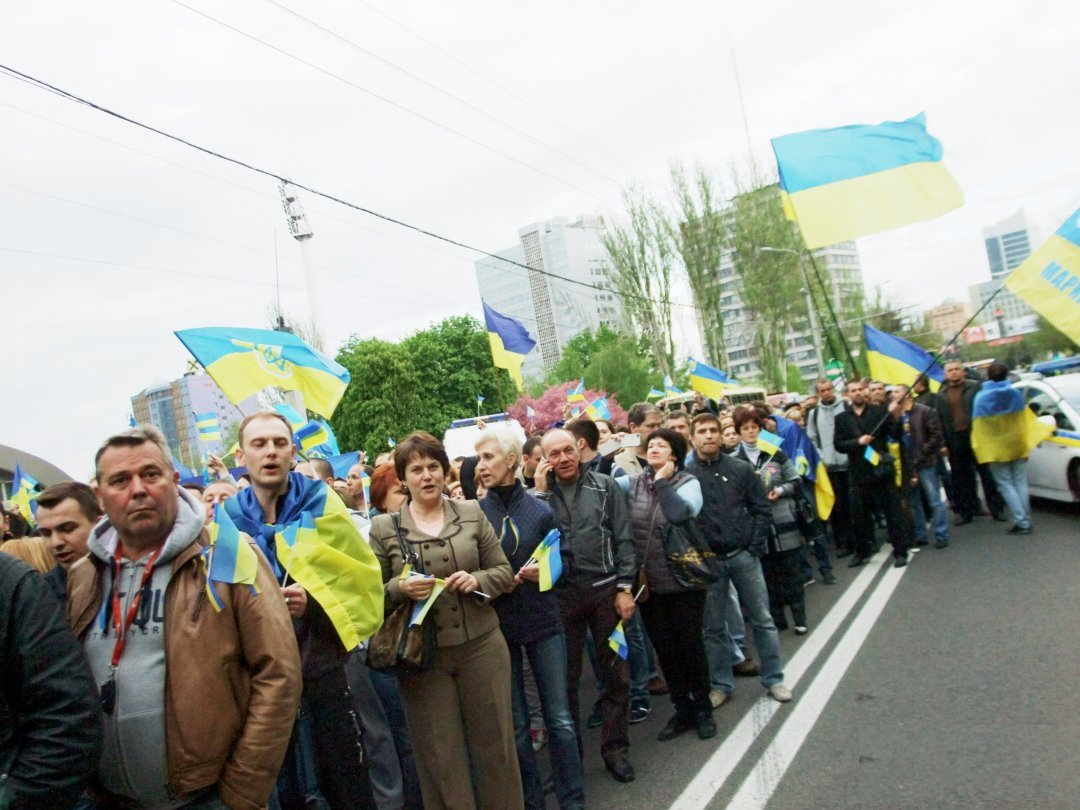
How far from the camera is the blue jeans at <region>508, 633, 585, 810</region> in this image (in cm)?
472

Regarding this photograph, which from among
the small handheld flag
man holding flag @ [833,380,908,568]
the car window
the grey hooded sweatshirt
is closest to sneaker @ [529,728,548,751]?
the small handheld flag

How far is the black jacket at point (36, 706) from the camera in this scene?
2236 mm

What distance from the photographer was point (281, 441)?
13.3 feet

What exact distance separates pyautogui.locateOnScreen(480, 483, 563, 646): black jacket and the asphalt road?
93cm

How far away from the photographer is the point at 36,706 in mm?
2270

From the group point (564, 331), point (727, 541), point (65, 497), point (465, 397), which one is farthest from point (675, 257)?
point (564, 331)

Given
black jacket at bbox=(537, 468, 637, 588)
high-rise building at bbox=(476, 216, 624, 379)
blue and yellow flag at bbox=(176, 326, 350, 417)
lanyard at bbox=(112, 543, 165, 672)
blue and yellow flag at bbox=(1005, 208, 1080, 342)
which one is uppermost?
high-rise building at bbox=(476, 216, 624, 379)

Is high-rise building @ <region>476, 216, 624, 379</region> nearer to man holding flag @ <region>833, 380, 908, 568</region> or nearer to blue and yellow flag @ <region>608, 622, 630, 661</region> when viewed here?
man holding flag @ <region>833, 380, 908, 568</region>

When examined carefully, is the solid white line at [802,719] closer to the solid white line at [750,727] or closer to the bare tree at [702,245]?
the solid white line at [750,727]

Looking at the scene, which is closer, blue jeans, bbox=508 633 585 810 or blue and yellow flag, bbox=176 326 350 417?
blue jeans, bbox=508 633 585 810

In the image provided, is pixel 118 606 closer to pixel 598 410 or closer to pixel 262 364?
pixel 262 364

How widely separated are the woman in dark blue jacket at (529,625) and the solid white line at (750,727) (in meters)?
0.58

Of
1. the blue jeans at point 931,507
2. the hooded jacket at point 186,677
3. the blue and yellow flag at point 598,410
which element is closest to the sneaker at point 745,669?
the blue jeans at point 931,507

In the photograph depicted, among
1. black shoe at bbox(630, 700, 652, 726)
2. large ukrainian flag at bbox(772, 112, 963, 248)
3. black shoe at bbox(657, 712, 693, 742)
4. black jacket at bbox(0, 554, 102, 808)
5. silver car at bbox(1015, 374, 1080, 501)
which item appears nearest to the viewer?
black jacket at bbox(0, 554, 102, 808)
